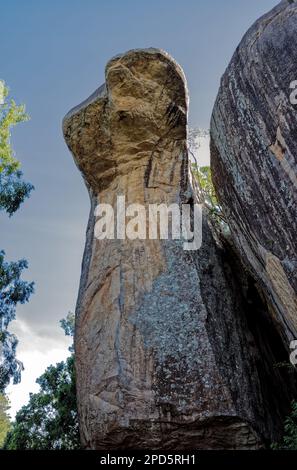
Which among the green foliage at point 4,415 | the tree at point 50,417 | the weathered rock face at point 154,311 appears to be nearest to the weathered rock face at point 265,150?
the weathered rock face at point 154,311

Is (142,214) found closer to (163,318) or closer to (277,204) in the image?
(163,318)

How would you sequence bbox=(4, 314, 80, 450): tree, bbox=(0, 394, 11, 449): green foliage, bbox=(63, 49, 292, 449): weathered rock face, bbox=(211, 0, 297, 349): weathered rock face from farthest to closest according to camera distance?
bbox=(0, 394, 11, 449): green foliage, bbox=(4, 314, 80, 450): tree, bbox=(63, 49, 292, 449): weathered rock face, bbox=(211, 0, 297, 349): weathered rock face

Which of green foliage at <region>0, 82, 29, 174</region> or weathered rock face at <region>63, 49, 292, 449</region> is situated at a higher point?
green foliage at <region>0, 82, 29, 174</region>

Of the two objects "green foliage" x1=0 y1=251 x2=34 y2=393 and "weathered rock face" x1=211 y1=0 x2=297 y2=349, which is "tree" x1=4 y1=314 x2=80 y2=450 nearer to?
"green foliage" x1=0 y1=251 x2=34 y2=393

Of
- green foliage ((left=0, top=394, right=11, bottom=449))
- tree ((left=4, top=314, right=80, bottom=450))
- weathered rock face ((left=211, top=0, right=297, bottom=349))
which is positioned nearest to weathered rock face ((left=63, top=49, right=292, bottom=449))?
weathered rock face ((left=211, top=0, right=297, bottom=349))

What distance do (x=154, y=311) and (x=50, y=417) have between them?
234 inches

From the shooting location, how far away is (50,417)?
531 inches

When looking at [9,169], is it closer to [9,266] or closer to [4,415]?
[9,266]

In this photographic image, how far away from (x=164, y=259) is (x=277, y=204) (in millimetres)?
3083

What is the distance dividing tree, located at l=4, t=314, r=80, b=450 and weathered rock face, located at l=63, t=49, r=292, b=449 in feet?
12.2

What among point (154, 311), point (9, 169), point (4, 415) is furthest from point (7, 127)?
point (4, 415)

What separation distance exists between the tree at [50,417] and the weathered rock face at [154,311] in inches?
147

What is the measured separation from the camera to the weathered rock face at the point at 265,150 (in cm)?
750

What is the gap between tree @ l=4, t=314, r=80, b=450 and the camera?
12.9 m
